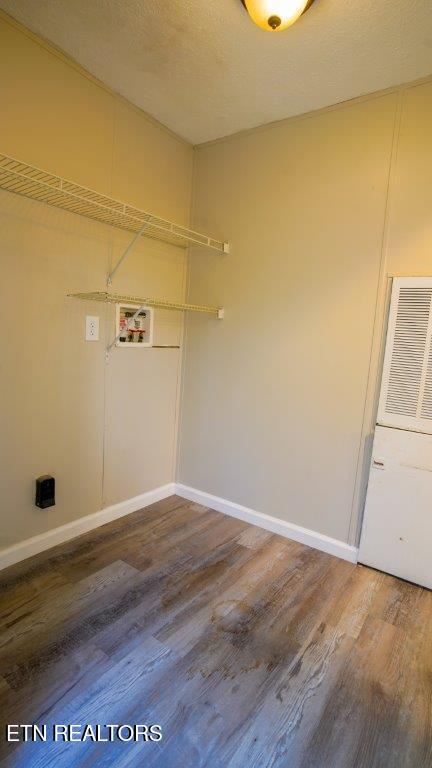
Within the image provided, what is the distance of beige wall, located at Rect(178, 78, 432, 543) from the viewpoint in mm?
1951

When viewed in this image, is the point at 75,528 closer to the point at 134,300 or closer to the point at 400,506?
the point at 134,300

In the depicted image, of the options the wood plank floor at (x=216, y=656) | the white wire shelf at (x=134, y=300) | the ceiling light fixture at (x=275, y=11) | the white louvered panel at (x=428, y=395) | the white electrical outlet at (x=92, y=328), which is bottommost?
the wood plank floor at (x=216, y=656)

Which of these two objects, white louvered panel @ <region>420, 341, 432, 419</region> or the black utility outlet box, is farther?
the black utility outlet box

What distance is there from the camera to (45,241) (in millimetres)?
1891

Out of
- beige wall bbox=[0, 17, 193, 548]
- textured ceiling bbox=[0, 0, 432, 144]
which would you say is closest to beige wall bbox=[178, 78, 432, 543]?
textured ceiling bbox=[0, 0, 432, 144]

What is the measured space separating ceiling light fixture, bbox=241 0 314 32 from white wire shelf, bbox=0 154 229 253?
2.87 feet

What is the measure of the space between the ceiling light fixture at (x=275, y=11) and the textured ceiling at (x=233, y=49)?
12cm

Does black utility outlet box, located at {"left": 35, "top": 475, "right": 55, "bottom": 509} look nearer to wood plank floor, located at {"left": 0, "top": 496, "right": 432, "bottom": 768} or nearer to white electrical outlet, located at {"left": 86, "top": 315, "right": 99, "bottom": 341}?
wood plank floor, located at {"left": 0, "top": 496, "right": 432, "bottom": 768}

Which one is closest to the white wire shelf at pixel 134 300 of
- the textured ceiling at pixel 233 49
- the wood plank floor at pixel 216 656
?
the textured ceiling at pixel 233 49

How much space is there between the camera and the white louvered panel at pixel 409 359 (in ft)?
6.10

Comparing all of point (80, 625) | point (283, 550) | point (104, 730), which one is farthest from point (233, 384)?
point (104, 730)

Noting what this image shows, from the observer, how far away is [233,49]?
171 cm

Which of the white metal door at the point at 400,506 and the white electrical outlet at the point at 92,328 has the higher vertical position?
the white electrical outlet at the point at 92,328

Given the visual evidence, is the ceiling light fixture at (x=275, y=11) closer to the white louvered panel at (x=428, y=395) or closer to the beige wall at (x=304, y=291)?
the beige wall at (x=304, y=291)
